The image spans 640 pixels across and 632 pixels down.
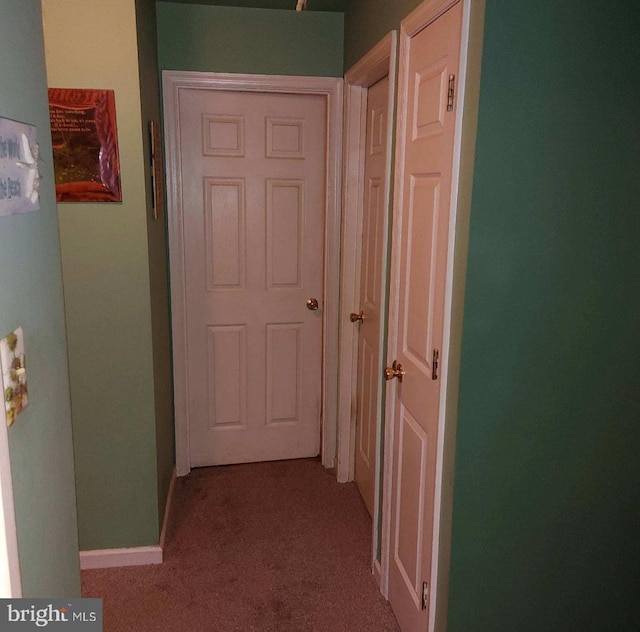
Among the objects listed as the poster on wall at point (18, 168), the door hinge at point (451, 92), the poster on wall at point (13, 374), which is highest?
the door hinge at point (451, 92)

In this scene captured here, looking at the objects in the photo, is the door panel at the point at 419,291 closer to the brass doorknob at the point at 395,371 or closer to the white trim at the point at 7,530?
the brass doorknob at the point at 395,371

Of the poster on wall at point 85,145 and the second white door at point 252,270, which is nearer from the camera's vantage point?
the poster on wall at point 85,145

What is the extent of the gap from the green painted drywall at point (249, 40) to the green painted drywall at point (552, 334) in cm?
167

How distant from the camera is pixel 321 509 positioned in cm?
288

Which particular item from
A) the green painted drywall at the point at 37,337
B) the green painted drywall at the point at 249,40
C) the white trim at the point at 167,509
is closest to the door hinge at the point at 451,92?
the green painted drywall at the point at 37,337

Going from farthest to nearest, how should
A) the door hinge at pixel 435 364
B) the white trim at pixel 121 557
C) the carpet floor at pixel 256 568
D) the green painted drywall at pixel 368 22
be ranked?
the white trim at pixel 121 557, the carpet floor at pixel 256 568, the green painted drywall at pixel 368 22, the door hinge at pixel 435 364

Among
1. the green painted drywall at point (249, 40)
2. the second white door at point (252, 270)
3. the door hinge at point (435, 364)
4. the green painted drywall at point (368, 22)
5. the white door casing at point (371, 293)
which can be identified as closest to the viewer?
the door hinge at point (435, 364)

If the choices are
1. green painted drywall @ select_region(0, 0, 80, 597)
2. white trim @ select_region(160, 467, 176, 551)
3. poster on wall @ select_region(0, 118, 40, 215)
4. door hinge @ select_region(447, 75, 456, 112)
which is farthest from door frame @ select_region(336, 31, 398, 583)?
poster on wall @ select_region(0, 118, 40, 215)

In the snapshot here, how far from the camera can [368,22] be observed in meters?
2.39

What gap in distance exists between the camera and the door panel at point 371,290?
8.43 ft

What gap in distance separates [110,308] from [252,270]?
980mm

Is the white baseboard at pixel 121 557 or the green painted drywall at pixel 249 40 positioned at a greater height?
the green painted drywall at pixel 249 40

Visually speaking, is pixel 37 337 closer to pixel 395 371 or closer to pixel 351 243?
pixel 395 371

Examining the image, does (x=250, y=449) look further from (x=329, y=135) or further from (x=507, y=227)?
(x=507, y=227)
